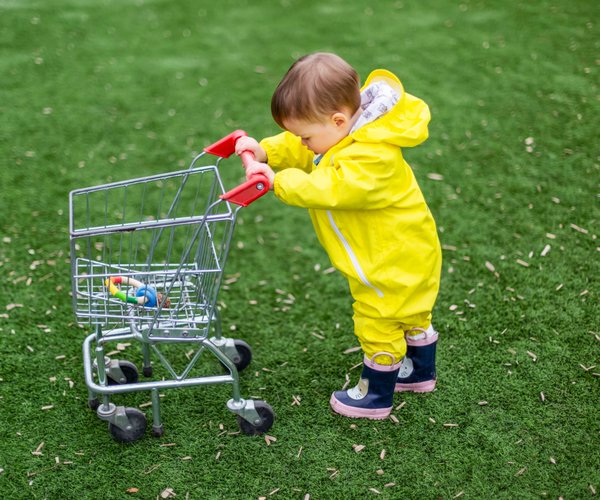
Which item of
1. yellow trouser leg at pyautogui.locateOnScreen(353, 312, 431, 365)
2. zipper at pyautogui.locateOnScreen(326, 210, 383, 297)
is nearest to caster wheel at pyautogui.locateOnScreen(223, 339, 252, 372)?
yellow trouser leg at pyautogui.locateOnScreen(353, 312, 431, 365)

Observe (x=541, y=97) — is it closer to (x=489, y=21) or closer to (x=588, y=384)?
(x=489, y=21)

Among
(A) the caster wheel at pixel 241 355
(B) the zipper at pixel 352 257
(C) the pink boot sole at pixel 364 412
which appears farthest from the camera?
(A) the caster wheel at pixel 241 355

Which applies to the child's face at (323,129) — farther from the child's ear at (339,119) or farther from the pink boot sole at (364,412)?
the pink boot sole at (364,412)

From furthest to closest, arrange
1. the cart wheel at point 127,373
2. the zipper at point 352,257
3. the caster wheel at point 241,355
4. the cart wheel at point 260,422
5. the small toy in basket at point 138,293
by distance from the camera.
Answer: the caster wheel at point 241,355 < the cart wheel at point 127,373 < the cart wheel at point 260,422 < the zipper at point 352,257 < the small toy in basket at point 138,293

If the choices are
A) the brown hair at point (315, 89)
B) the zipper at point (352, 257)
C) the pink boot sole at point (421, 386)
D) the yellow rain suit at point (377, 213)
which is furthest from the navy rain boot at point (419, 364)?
the brown hair at point (315, 89)

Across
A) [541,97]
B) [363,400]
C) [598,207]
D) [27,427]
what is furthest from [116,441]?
[541,97]

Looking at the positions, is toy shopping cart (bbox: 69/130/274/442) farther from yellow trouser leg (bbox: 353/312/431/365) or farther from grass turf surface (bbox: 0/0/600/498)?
yellow trouser leg (bbox: 353/312/431/365)

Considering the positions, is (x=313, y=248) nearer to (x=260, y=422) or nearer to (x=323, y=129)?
(x=260, y=422)

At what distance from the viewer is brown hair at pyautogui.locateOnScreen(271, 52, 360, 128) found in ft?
10.1

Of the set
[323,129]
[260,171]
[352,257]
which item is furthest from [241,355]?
[323,129]

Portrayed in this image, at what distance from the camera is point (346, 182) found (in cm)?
307

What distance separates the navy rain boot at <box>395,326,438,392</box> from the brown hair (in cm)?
127

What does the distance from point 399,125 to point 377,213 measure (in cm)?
39

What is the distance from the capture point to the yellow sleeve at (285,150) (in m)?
3.53
